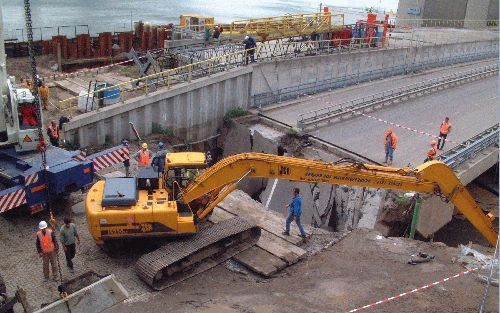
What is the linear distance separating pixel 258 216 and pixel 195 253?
3.25 meters

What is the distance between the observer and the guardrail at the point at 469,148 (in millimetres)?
17686

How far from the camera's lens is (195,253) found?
37.6ft

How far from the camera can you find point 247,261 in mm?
11984

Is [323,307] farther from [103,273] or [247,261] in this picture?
Result: [103,273]

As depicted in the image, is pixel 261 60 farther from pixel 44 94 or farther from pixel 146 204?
pixel 146 204

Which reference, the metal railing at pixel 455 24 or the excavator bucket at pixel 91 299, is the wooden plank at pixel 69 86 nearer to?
the excavator bucket at pixel 91 299

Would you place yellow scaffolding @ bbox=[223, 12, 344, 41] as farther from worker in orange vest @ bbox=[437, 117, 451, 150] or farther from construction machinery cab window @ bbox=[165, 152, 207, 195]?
construction machinery cab window @ bbox=[165, 152, 207, 195]

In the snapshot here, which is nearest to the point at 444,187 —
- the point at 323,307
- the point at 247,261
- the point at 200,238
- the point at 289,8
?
the point at 323,307

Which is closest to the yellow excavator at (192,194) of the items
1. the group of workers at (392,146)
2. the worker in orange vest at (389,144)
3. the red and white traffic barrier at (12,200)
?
the red and white traffic barrier at (12,200)

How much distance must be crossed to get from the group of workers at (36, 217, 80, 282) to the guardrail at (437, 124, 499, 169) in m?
11.9

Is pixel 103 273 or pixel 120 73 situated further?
pixel 120 73

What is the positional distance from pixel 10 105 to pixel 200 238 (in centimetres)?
608

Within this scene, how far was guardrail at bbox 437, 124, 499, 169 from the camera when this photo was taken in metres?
17.7

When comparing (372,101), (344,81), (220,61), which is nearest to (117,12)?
(344,81)
